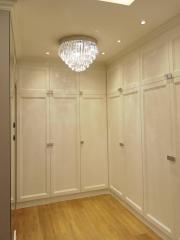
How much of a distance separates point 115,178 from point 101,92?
1571mm

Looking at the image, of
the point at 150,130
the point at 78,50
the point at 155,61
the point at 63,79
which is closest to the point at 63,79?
the point at 63,79

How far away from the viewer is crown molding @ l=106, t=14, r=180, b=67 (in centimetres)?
220

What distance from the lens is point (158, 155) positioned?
2.49 meters

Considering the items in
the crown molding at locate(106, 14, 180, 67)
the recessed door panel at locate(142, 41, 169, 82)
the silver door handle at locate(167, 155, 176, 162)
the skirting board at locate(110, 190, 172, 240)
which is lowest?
the skirting board at locate(110, 190, 172, 240)

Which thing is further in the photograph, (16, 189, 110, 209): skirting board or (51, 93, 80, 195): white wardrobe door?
(51, 93, 80, 195): white wardrobe door

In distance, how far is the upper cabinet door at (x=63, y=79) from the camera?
3.56 metres

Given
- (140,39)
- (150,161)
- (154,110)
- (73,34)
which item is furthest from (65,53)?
(150,161)

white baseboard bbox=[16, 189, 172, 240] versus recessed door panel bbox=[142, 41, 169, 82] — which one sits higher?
recessed door panel bbox=[142, 41, 169, 82]

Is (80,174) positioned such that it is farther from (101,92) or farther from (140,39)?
(140,39)

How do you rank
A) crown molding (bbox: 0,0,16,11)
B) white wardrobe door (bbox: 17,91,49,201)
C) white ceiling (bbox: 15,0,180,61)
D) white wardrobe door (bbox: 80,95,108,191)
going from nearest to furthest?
crown molding (bbox: 0,0,16,11) → white ceiling (bbox: 15,0,180,61) → white wardrobe door (bbox: 17,91,49,201) → white wardrobe door (bbox: 80,95,108,191)

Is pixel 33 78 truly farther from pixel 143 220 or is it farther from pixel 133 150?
pixel 143 220

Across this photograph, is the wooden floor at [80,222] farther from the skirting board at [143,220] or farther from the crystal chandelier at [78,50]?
the crystal chandelier at [78,50]

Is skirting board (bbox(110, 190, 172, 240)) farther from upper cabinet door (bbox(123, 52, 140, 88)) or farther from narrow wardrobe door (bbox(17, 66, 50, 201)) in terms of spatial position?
upper cabinet door (bbox(123, 52, 140, 88))

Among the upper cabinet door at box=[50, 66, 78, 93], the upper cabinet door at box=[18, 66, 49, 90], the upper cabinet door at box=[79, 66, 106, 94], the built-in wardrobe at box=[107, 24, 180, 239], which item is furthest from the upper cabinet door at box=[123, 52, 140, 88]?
the upper cabinet door at box=[18, 66, 49, 90]
